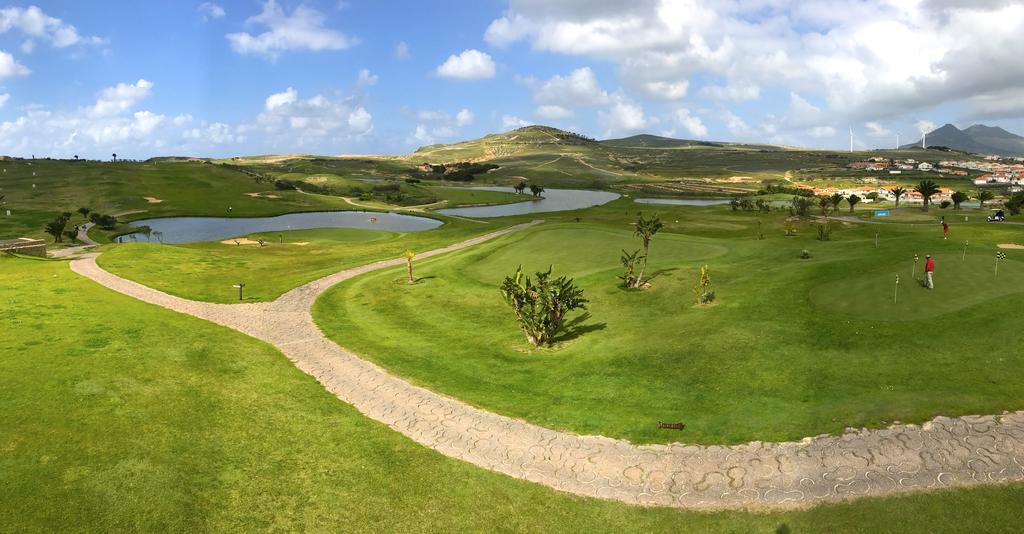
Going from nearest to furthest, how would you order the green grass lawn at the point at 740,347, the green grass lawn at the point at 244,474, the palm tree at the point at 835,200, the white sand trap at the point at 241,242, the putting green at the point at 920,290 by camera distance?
the green grass lawn at the point at 244,474
the green grass lawn at the point at 740,347
the putting green at the point at 920,290
the white sand trap at the point at 241,242
the palm tree at the point at 835,200

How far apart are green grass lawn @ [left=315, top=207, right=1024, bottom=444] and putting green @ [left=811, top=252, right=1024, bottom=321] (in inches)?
4.0

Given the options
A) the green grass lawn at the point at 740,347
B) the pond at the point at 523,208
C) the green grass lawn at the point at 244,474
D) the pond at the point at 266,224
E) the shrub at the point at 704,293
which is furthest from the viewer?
the pond at the point at 523,208

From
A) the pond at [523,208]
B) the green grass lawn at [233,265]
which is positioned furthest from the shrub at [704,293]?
the pond at [523,208]

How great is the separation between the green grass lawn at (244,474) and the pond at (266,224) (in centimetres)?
9781

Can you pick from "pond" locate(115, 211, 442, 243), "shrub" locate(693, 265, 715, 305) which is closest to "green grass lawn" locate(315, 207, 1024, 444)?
"shrub" locate(693, 265, 715, 305)

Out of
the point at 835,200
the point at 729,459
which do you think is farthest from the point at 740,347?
the point at 835,200

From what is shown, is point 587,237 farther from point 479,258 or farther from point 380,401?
point 380,401

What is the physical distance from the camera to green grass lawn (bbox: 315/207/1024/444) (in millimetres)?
17328

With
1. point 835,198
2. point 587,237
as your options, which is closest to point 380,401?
point 587,237

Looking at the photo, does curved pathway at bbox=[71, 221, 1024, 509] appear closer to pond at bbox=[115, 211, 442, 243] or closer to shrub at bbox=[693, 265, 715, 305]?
shrub at bbox=[693, 265, 715, 305]

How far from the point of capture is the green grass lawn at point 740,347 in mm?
17328

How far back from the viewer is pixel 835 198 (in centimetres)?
10462

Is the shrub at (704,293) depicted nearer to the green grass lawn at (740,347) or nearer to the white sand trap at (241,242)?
the green grass lawn at (740,347)

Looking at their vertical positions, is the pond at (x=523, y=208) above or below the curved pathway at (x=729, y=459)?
above
